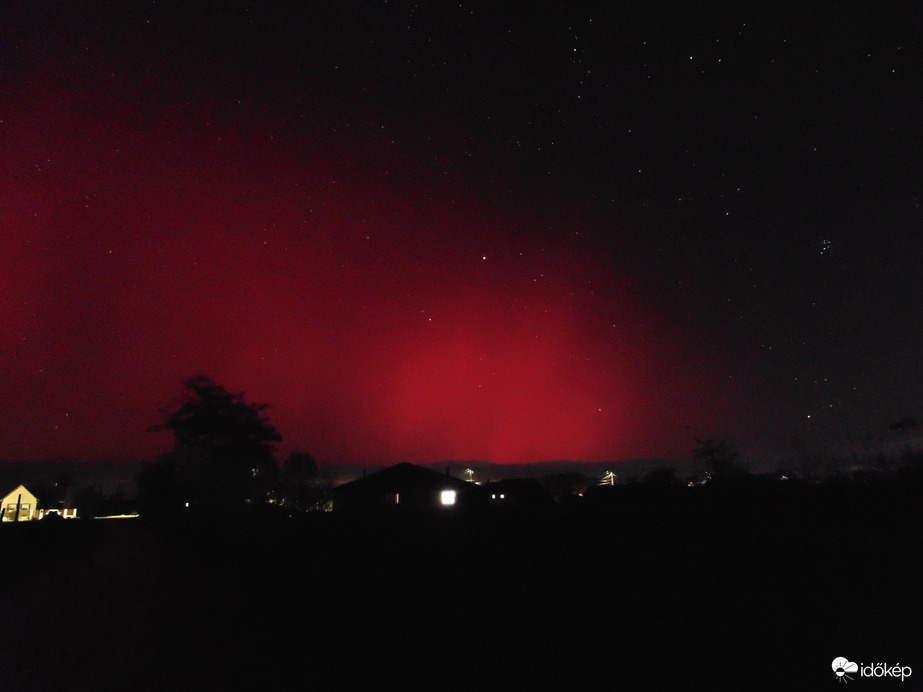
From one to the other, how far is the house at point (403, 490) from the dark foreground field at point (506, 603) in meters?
20.8

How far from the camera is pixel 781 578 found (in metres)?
7.36

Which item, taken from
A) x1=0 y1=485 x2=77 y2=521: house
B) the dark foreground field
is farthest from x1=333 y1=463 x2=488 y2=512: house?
x1=0 y1=485 x2=77 y2=521: house

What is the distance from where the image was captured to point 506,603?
7277mm

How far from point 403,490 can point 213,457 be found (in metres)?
13.9

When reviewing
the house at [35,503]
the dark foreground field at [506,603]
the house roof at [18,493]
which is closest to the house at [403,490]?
the dark foreground field at [506,603]

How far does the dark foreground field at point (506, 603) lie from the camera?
5.40 m

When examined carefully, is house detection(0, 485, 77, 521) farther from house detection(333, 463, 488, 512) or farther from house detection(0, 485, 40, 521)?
house detection(333, 463, 488, 512)

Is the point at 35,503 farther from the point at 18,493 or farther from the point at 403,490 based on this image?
the point at 403,490

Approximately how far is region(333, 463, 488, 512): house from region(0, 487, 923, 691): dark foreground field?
20813mm

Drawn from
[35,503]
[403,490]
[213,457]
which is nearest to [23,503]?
[35,503]

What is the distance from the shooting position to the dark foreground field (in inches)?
213

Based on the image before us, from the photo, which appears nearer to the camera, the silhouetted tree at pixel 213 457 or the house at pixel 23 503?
the silhouetted tree at pixel 213 457

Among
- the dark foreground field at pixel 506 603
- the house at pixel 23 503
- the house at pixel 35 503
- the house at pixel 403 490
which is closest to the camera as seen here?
the dark foreground field at pixel 506 603

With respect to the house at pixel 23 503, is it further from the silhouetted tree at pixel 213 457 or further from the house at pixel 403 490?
the house at pixel 403 490
